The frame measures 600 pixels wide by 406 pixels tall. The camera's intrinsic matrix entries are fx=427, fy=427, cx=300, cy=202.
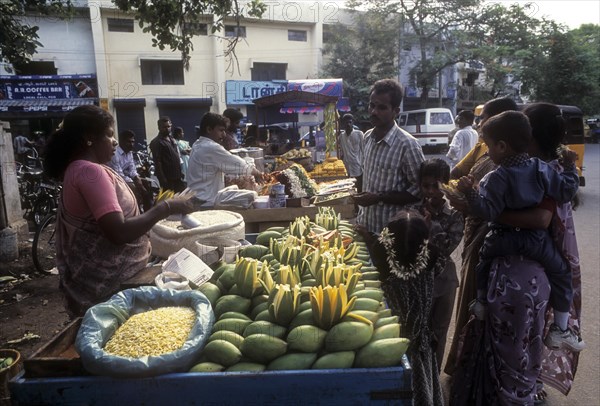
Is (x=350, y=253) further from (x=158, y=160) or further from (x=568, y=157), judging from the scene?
(x=158, y=160)

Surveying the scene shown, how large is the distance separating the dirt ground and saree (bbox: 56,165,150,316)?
1.36 metres

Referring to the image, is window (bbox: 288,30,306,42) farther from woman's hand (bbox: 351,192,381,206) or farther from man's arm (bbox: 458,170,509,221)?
man's arm (bbox: 458,170,509,221)

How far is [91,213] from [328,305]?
4.07 feet

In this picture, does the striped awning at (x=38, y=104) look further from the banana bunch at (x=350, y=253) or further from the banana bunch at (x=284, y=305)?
the banana bunch at (x=284, y=305)

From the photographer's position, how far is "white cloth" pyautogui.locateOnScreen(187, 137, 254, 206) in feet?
13.4

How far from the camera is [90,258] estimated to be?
2.12 metres

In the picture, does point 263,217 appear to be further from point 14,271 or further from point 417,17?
point 417,17

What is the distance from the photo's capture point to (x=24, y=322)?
13.8 feet

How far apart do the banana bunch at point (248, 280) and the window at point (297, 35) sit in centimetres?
2289

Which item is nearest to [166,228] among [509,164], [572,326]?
Answer: [509,164]

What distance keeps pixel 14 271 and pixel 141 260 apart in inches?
169

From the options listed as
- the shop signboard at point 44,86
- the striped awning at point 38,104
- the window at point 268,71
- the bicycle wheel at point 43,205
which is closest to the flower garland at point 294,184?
the bicycle wheel at point 43,205

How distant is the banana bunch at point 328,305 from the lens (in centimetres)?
167

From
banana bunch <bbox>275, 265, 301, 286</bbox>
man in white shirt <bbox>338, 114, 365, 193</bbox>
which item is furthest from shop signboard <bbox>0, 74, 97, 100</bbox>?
banana bunch <bbox>275, 265, 301, 286</bbox>
